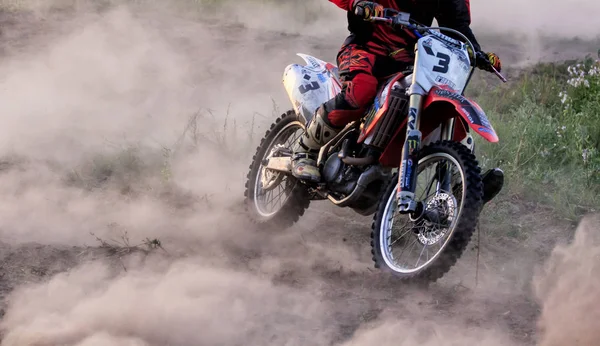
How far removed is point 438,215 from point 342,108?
1.05 m

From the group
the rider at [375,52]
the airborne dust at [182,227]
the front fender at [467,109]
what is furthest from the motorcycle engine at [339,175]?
the front fender at [467,109]

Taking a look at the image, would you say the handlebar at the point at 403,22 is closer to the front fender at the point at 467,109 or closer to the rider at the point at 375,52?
the rider at the point at 375,52

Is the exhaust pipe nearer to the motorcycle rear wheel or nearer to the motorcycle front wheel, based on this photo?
the motorcycle front wheel

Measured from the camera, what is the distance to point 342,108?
551 cm

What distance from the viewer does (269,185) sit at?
6.57 meters

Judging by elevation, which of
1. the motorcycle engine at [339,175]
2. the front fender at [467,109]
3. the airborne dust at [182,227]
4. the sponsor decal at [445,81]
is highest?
the sponsor decal at [445,81]

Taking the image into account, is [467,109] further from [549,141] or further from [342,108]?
[549,141]

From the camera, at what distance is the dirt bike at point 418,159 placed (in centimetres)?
468

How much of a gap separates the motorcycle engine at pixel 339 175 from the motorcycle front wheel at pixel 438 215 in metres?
0.36

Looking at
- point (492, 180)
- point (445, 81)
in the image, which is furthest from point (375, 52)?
point (492, 180)

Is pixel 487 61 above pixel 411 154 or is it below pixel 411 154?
above

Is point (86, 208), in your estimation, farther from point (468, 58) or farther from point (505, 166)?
point (505, 166)

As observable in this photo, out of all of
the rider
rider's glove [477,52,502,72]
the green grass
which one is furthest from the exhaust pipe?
the green grass

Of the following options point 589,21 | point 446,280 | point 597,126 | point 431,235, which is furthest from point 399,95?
point 589,21
